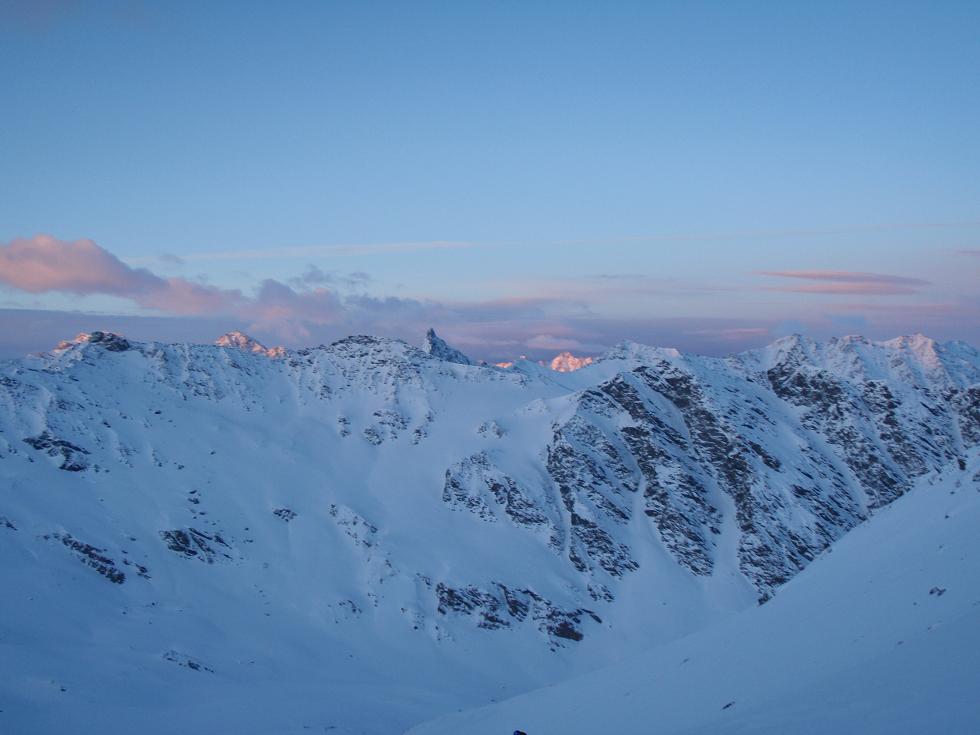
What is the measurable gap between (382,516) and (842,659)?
7641 centimetres

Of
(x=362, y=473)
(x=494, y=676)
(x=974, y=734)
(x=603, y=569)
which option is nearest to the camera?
(x=974, y=734)

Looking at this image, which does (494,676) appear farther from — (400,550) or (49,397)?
(49,397)

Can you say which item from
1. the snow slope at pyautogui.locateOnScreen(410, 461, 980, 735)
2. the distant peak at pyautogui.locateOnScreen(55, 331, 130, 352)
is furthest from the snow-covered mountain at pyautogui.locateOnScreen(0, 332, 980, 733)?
the snow slope at pyautogui.locateOnScreen(410, 461, 980, 735)

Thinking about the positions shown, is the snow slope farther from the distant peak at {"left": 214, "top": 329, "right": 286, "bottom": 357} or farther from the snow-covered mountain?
the distant peak at {"left": 214, "top": 329, "right": 286, "bottom": 357}

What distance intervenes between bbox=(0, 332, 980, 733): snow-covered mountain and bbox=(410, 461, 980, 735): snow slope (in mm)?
31194

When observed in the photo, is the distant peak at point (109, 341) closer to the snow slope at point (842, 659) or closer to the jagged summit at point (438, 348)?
the jagged summit at point (438, 348)

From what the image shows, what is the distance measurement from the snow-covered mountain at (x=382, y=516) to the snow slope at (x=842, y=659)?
102ft

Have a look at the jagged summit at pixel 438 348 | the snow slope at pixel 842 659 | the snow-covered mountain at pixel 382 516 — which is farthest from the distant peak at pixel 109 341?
the snow slope at pixel 842 659

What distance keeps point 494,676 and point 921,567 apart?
54955 mm

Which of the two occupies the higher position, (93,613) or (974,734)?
(974,734)

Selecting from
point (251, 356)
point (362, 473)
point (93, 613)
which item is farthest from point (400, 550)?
point (251, 356)

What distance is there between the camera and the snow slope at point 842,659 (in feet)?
36.3

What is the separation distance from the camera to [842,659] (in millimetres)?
15188

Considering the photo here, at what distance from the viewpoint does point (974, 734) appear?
349 inches
